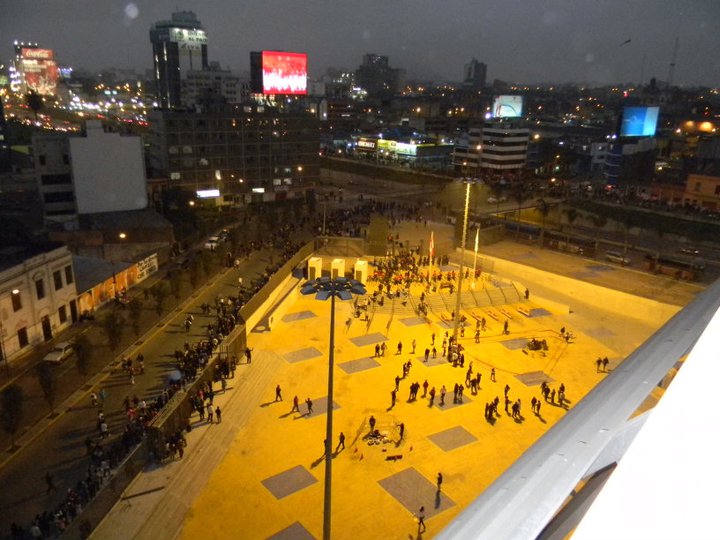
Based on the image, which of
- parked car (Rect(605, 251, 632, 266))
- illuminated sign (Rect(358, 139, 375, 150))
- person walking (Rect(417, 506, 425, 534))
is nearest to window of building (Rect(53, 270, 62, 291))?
person walking (Rect(417, 506, 425, 534))

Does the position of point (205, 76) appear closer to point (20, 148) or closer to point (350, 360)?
point (20, 148)

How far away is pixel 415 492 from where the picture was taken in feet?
53.6

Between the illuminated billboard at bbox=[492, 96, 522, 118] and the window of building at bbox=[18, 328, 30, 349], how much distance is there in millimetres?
82580

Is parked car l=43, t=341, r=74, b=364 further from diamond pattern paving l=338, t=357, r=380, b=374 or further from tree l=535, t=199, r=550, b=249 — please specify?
tree l=535, t=199, r=550, b=249

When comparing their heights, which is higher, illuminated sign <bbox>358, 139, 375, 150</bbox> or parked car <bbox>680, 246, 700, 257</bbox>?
illuminated sign <bbox>358, 139, 375, 150</bbox>

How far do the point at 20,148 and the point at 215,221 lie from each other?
45.9 meters

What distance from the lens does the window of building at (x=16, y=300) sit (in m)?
22.1

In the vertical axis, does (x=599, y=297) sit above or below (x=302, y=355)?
above

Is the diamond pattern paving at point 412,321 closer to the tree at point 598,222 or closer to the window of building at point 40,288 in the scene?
the window of building at point 40,288

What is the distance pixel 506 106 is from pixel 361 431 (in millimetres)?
82881

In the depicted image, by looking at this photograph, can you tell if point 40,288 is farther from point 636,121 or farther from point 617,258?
point 636,121

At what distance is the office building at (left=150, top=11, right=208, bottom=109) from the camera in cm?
14688

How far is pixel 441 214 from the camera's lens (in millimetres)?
55625

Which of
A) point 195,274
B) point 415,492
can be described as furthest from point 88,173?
point 415,492
